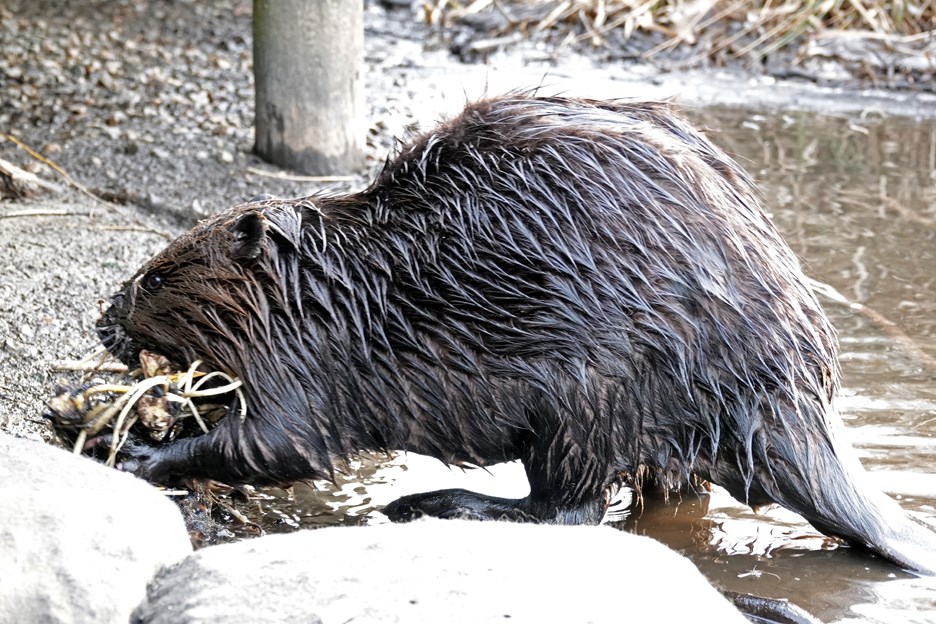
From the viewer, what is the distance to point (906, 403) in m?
4.01

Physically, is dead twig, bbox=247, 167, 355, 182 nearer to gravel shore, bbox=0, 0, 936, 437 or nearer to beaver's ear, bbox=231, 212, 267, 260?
gravel shore, bbox=0, 0, 936, 437

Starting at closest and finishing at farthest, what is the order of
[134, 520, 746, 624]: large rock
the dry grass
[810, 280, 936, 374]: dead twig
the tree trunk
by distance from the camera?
[134, 520, 746, 624]: large rock
[810, 280, 936, 374]: dead twig
the tree trunk
the dry grass

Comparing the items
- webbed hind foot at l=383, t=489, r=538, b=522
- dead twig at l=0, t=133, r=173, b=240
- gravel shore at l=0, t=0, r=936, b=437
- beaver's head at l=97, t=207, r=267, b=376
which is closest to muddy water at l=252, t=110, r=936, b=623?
webbed hind foot at l=383, t=489, r=538, b=522

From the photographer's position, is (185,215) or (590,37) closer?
(185,215)

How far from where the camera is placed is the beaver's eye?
3260mm

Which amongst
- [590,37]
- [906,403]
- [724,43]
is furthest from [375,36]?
[906,403]

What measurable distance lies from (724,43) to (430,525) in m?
7.12

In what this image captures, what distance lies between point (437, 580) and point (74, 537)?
706 mm

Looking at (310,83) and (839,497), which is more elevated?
(310,83)

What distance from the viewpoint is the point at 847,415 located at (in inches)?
156

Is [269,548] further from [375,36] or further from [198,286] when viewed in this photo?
[375,36]

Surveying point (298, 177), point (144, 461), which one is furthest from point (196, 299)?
point (298, 177)

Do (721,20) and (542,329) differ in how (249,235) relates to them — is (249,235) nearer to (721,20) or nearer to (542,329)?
(542,329)

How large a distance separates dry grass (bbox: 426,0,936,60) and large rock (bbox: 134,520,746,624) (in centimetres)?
696
